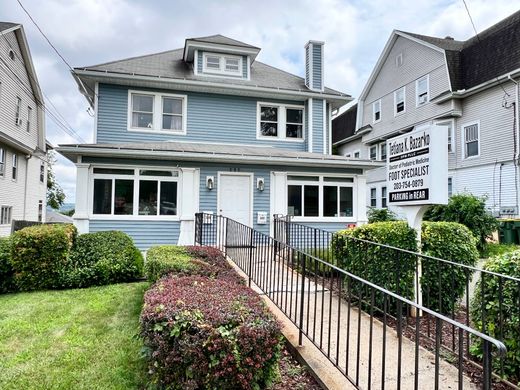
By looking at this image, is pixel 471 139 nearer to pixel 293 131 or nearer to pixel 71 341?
pixel 293 131

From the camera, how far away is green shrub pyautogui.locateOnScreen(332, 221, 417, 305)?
15.1 feet

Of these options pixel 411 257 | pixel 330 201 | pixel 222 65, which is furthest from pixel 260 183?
pixel 411 257

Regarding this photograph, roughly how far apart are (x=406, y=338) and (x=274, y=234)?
23.2ft

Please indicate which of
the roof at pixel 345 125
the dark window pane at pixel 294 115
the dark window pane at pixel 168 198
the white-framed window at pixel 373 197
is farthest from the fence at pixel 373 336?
the roof at pixel 345 125

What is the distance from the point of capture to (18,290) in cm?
657

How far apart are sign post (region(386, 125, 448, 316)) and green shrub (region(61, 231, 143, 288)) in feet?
16.3

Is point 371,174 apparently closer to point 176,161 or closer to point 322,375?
point 176,161

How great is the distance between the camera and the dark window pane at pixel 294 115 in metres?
13.1

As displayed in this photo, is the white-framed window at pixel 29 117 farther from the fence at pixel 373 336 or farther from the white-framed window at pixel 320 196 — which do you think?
the fence at pixel 373 336

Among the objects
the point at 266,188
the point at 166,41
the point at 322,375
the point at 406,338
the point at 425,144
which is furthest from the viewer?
the point at 166,41

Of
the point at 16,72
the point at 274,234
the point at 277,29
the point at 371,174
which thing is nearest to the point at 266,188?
the point at 274,234

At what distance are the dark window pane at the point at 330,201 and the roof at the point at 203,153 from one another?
2.83 ft

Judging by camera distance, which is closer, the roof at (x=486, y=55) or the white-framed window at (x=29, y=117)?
the roof at (x=486, y=55)

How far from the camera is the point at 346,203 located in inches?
460
